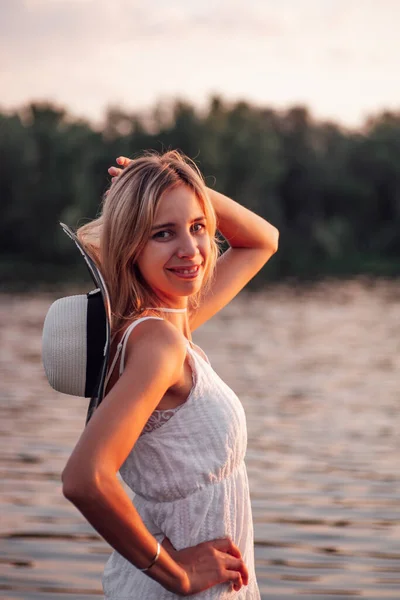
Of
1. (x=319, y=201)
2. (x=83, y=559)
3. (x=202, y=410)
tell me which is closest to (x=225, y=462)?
(x=202, y=410)

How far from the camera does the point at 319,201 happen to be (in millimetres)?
73062

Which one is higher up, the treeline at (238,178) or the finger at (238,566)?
the finger at (238,566)

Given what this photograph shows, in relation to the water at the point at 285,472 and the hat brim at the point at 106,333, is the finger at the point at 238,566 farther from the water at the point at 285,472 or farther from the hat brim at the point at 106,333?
the water at the point at 285,472

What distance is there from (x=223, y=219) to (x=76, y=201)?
Result: 60942 mm

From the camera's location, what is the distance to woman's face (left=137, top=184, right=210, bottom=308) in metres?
2.74

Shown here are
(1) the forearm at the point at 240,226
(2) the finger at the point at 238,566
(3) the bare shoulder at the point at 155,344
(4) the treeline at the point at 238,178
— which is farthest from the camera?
(4) the treeline at the point at 238,178

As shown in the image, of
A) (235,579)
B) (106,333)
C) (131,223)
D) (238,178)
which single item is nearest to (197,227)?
(131,223)

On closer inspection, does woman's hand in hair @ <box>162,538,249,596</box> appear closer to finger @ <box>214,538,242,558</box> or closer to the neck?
finger @ <box>214,538,242,558</box>

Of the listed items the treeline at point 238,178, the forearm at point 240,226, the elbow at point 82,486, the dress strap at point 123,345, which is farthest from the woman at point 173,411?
the treeline at point 238,178

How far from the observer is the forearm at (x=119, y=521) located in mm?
2369

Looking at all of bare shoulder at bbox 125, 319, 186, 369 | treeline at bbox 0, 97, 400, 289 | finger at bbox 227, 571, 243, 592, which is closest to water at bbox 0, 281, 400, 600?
finger at bbox 227, 571, 243, 592

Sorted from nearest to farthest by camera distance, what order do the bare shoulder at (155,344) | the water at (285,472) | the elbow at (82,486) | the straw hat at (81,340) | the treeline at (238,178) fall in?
1. the elbow at (82,486)
2. the bare shoulder at (155,344)
3. the straw hat at (81,340)
4. the water at (285,472)
5. the treeline at (238,178)

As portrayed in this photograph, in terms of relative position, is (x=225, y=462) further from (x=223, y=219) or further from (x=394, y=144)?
(x=394, y=144)

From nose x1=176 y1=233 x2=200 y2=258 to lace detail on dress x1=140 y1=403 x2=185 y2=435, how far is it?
370 mm
